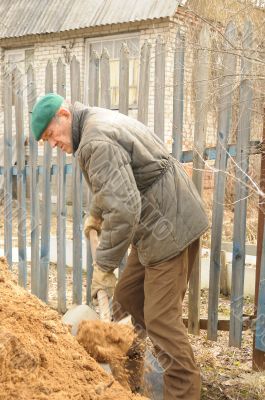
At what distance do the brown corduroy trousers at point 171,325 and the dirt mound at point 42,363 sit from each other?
83cm

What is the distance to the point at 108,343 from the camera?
2404mm

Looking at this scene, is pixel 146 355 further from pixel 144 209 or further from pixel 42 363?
pixel 42 363

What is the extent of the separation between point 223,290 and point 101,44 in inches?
351

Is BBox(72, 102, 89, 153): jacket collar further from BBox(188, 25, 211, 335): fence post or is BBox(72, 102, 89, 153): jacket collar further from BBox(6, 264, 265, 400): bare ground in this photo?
BBox(6, 264, 265, 400): bare ground

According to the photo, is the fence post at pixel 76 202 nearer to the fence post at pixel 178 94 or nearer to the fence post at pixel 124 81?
the fence post at pixel 124 81

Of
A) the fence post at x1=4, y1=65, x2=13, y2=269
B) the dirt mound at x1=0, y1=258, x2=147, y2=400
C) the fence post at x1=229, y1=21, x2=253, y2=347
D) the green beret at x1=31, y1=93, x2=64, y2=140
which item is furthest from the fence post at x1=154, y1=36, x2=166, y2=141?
the dirt mound at x1=0, y1=258, x2=147, y2=400

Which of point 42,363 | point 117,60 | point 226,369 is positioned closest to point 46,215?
point 226,369

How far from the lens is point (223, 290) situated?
5250 mm

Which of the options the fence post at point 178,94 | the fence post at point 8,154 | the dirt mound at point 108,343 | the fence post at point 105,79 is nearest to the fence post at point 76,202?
the fence post at point 105,79

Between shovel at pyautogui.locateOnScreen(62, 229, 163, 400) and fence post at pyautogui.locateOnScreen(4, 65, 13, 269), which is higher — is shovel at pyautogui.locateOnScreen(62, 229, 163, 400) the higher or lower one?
the lower one

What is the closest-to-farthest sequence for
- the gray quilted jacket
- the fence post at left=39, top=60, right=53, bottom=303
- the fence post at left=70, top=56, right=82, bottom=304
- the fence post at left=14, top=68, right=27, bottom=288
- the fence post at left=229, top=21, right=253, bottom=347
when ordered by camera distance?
the gray quilted jacket → the fence post at left=229, top=21, right=253, bottom=347 → the fence post at left=70, top=56, right=82, bottom=304 → the fence post at left=39, top=60, right=53, bottom=303 → the fence post at left=14, top=68, right=27, bottom=288

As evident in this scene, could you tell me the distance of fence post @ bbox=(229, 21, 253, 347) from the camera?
3293 millimetres

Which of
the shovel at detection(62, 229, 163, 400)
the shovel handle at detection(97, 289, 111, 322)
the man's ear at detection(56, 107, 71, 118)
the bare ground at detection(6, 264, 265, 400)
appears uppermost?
the man's ear at detection(56, 107, 71, 118)

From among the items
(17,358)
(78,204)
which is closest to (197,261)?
(78,204)
